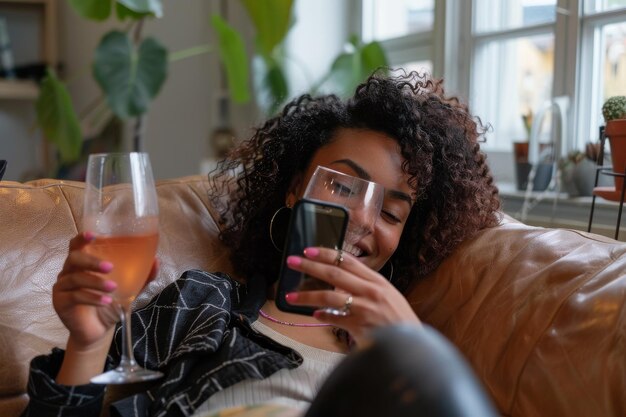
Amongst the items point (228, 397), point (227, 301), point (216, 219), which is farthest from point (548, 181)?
point (228, 397)

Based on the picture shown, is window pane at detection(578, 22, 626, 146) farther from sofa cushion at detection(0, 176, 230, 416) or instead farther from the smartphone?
the smartphone

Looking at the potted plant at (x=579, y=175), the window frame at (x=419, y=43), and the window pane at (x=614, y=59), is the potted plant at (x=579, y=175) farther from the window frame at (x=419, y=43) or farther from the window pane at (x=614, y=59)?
the window frame at (x=419, y=43)

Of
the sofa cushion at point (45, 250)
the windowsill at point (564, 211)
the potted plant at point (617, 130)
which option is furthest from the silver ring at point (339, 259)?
the windowsill at point (564, 211)

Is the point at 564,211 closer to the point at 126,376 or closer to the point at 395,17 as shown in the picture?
the point at 395,17

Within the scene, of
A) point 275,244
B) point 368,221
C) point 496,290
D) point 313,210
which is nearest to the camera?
point 313,210

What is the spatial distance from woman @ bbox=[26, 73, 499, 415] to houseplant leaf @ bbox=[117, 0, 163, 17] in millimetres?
1451

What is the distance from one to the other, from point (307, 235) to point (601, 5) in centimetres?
177

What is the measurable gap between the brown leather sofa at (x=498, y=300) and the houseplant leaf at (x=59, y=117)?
5.86 feet

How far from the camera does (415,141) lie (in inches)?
55.1

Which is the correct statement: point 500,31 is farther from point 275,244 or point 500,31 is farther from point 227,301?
point 227,301

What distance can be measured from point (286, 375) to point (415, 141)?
1.56ft

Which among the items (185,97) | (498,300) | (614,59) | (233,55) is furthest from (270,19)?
(498,300)

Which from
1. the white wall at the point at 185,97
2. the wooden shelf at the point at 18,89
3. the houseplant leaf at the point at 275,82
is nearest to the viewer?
the houseplant leaf at the point at 275,82

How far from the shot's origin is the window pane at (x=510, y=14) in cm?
258
